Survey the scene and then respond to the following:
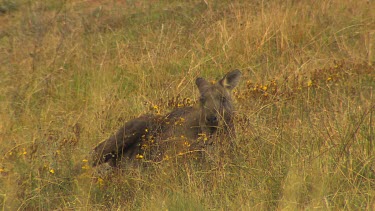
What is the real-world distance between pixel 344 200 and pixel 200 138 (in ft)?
5.11

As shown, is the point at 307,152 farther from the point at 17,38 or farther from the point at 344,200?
the point at 17,38

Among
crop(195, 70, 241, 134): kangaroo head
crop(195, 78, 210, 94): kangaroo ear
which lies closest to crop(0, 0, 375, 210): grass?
crop(195, 70, 241, 134): kangaroo head

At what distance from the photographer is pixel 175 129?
717 centimetres

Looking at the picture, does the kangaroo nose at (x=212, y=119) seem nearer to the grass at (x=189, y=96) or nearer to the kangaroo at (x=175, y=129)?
the kangaroo at (x=175, y=129)

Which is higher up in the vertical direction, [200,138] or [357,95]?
[200,138]

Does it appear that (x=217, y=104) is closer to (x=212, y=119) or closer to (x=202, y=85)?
(x=212, y=119)

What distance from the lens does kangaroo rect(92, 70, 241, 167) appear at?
690cm

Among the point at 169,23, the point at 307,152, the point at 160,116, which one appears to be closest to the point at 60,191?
the point at 160,116

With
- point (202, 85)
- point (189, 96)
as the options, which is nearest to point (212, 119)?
point (202, 85)

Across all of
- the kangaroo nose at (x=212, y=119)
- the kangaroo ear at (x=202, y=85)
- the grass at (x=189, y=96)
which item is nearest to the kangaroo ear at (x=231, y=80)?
the kangaroo ear at (x=202, y=85)

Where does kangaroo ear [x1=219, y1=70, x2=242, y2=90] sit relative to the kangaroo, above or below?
above

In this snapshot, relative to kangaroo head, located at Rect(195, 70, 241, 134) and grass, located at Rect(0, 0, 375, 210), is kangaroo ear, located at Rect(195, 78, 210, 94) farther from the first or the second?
grass, located at Rect(0, 0, 375, 210)

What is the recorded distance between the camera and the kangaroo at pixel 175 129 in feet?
22.6

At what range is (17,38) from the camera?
11.0 m
